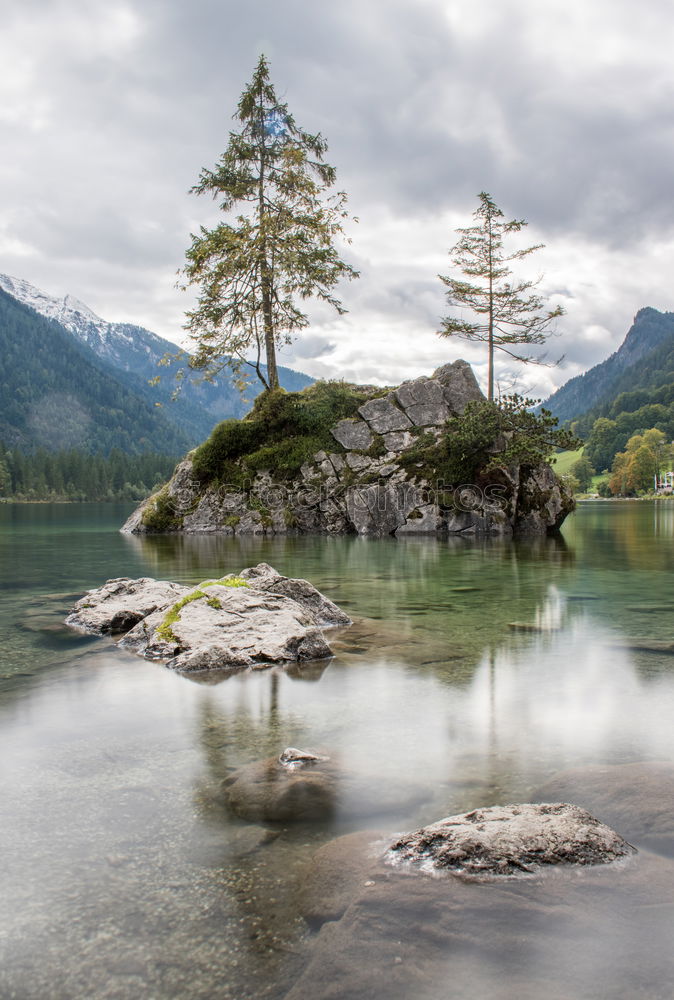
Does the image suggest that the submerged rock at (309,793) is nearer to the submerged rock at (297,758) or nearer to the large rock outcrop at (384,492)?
the submerged rock at (297,758)

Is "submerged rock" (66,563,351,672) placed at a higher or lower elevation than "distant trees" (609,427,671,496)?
lower

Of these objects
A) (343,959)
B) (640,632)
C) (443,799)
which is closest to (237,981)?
(343,959)

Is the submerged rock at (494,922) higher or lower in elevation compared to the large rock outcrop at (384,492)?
lower

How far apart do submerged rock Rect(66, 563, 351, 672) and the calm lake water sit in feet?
1.23

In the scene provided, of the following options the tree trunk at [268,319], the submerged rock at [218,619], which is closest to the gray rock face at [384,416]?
the tree trunk at [268,319]

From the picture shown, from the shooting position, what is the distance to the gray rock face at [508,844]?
10.3ft

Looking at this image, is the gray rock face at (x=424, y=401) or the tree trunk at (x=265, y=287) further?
the tree trunk at (x=265, y=287)

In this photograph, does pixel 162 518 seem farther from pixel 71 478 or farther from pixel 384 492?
pixel 71 478

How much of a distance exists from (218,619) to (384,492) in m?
22.8

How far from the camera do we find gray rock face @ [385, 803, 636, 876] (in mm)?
3139

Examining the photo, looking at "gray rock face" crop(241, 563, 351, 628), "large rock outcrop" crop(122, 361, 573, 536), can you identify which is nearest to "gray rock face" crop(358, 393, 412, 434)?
"large rock outcrop" crop(122, 361, 573, 536)

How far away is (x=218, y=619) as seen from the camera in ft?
27.7

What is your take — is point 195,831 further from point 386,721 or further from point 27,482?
point 27,482

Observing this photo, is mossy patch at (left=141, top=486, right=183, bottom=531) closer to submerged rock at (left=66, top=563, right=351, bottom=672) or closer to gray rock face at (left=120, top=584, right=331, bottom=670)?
submerged rock at (left=66, top=563, right=351, bottom=672)
